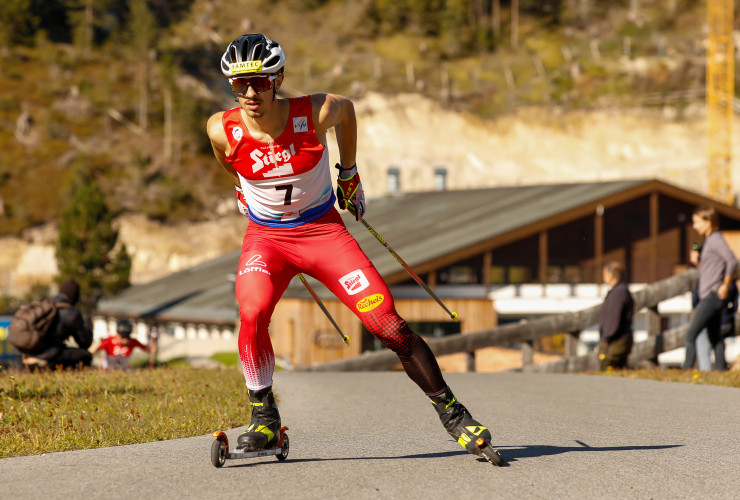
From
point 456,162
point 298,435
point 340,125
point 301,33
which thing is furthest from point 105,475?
point 301,33

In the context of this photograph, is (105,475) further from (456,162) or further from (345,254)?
(456,162)

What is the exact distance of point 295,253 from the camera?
5.56 metres

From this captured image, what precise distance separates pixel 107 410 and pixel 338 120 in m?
3.12

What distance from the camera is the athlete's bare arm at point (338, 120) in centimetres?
548

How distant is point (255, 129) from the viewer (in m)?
5.46

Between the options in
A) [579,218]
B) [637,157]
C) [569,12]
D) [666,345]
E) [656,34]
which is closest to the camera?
[666,345]

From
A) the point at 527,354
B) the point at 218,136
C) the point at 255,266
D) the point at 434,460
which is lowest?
the point at 527,354

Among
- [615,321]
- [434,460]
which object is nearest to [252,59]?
[434,460]

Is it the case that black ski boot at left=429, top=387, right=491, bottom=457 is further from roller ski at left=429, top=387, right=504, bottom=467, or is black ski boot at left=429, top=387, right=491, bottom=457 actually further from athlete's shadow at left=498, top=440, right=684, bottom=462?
athlete's shadow at left=498, top=440, right=684, bottom=462

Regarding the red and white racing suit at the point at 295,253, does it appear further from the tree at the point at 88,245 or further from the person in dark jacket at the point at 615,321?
the tree at the point at 88,245

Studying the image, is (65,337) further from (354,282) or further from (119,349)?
(354,282)

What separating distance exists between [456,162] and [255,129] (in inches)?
3038

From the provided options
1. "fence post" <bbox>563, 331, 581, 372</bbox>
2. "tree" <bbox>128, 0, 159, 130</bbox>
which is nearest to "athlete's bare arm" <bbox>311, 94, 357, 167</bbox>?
"fence post" <bbox>563, 331, 581, 372</bbox>

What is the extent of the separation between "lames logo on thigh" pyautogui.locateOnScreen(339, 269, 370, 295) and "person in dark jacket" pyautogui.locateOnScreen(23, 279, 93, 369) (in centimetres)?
619
